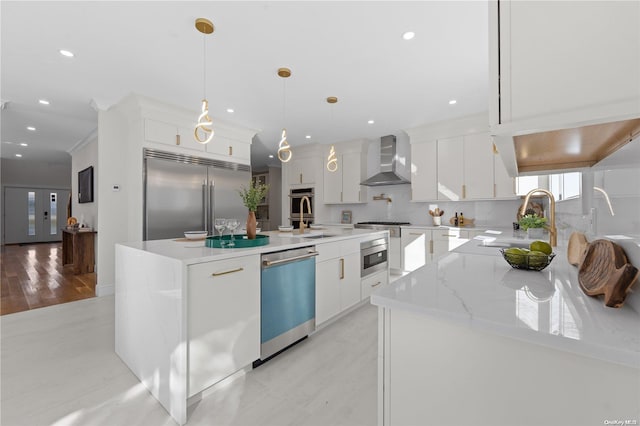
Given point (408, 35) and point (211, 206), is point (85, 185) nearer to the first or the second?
point (211, 206)

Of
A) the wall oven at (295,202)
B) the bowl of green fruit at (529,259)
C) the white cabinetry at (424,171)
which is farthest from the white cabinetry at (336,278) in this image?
the wall oven at (295,202)

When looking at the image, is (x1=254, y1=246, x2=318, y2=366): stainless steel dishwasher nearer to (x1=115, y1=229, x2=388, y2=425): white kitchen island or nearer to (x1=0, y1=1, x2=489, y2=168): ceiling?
(x1=115, y1=229, x2=388, y2=425): white kitchen island

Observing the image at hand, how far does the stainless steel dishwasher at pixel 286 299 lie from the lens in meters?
1.88

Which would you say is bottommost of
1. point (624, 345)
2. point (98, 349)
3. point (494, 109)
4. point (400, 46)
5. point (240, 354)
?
point (98, 349)

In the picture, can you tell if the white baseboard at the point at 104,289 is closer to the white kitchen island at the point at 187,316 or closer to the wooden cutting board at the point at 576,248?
the white kitchen island at the point at 187,316

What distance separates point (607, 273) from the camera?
2.39ft

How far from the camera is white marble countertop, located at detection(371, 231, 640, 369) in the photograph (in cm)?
53

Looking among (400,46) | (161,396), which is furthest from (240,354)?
(400,46)

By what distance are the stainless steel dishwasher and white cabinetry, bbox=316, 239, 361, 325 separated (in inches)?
3.8

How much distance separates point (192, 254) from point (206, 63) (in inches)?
79.7

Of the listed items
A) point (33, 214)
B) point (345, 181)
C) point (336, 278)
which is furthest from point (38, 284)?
point (33, 214)

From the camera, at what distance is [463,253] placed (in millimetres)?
1505

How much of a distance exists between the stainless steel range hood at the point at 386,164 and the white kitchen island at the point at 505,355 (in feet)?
13.4

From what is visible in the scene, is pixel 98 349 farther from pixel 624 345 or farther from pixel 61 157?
pixel 61 157
